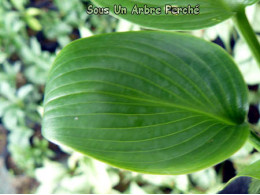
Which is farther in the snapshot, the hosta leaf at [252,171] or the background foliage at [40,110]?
the background foliage at [40,110]

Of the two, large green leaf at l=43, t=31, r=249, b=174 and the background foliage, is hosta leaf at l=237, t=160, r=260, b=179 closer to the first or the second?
large green leaf at l=43, t=31, r=249, b=174

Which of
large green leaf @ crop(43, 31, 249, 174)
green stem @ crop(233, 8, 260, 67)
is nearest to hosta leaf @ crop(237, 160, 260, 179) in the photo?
large green leaf @ crop(43, 31, 249, 174)

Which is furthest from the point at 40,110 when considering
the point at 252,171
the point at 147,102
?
the point at 252,171

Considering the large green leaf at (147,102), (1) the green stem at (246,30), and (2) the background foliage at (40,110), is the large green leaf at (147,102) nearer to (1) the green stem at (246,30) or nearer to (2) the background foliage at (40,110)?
(1) the green stem at (246,30)

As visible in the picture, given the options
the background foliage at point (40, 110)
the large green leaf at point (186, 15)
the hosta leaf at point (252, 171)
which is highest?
the large green leaf at point (186, 15)

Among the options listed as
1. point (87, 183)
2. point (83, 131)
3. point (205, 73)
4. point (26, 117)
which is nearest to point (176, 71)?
point (205, 73)

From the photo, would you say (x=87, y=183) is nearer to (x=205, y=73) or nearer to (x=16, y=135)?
(x=16, y=135)

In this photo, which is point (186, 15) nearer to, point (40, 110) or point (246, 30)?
point (246, 30)

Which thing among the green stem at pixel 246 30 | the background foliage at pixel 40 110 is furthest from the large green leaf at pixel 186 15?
the background foliage at pixel 40 110
